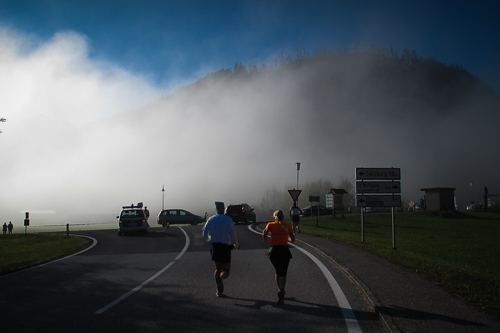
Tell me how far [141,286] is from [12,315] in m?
2.36

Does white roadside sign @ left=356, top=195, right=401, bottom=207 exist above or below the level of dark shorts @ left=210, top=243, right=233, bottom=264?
above

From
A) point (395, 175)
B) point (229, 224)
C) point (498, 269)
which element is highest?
point (395, 175)

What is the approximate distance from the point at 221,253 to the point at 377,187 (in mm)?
9840

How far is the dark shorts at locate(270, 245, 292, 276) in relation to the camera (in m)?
6.16

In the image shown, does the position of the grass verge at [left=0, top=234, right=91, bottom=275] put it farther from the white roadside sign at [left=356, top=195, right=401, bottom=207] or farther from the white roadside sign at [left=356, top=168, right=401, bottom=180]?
the white roadside sign at [left=356, top=168, right=401, bottom=180]

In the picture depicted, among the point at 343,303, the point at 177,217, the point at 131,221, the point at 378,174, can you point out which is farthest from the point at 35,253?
the point at 177,217

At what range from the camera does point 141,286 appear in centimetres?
730

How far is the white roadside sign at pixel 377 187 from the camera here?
567 inches

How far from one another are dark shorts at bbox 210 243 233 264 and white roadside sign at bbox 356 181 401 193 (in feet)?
30.2

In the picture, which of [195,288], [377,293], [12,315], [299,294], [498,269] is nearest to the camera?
[12,315]

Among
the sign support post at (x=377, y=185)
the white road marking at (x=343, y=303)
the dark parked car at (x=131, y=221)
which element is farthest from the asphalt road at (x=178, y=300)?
the dark parked car at (x=131, y=221)

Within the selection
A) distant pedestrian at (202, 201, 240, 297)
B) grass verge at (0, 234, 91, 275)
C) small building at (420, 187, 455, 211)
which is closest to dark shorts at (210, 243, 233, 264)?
distant pedestrian at (202, 201, 240, 297)

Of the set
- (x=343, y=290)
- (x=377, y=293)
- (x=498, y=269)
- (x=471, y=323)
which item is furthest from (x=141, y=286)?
(x=498, y=269)

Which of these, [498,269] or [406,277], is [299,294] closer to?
[406,277]
